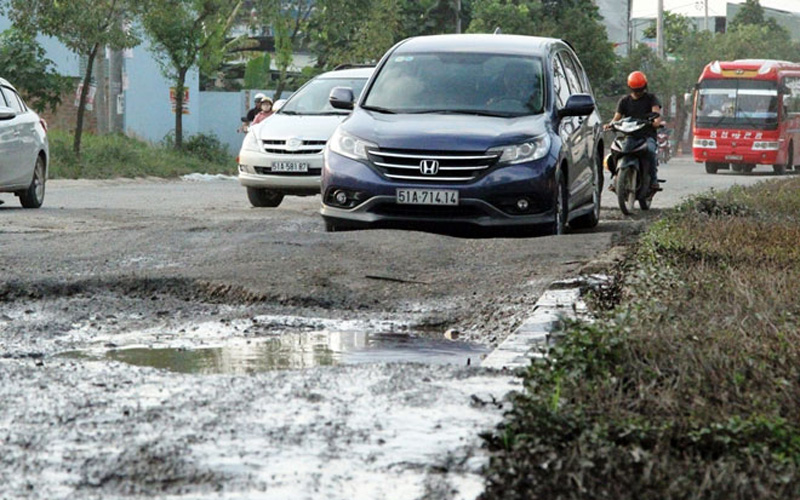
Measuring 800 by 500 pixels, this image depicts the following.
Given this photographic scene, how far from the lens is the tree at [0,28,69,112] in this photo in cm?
3123

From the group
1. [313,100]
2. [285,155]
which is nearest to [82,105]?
[313,100]

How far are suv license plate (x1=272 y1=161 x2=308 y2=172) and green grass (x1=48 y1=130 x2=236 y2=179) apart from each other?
1086 centimetres

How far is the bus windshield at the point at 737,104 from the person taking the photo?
3891 centimetres

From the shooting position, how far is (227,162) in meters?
35.8

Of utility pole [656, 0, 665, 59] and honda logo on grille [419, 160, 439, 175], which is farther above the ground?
utility pole [656, 0, 665, 59]

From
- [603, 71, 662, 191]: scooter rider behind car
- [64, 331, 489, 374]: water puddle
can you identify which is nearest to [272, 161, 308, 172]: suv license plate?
[603, 71, 662, 191]: scooter rider behind car

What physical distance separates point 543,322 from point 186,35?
28.7m

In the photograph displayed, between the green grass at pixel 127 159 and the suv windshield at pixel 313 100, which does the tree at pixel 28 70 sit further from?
the suv windshield at pixel 313 100

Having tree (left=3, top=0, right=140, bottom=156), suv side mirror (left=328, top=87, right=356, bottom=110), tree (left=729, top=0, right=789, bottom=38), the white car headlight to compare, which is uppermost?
tree (left=729, top=0, right=789, bottom=38)

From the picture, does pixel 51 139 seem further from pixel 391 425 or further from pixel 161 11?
pixel 391 425

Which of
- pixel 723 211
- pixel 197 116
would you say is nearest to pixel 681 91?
pixel 197 116

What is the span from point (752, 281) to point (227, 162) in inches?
1149

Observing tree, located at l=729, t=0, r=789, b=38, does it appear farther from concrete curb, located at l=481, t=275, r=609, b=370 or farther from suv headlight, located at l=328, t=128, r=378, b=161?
concrete curb, located at l=481, t=275, r=609, b=370

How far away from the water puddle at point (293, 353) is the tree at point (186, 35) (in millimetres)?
26077
